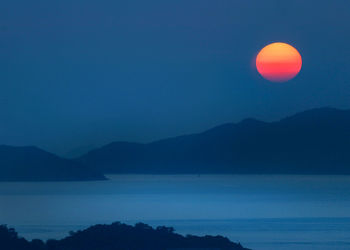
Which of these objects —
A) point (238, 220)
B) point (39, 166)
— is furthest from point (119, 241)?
point (39, 166)

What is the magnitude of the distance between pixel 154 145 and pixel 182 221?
1997 inches

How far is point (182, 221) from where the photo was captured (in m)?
39.1

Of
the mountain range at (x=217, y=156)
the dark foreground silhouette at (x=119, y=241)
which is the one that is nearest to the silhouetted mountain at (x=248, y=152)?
the mountain range at (x=217, y=156)

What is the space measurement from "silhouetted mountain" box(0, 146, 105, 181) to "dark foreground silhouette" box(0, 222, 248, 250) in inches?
2096

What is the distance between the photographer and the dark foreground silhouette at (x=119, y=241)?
546 inches

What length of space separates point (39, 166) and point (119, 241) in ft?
195

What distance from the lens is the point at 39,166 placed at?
72.2m

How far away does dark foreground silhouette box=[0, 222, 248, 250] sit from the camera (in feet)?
45.5

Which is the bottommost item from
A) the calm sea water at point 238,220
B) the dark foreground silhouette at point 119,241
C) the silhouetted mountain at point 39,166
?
the dark foreground silhouette at point 119,241

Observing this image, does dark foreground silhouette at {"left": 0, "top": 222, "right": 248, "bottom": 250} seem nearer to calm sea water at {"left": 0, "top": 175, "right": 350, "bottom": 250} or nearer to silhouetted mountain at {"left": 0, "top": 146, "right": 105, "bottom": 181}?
calm sea water at {"left": 0, "top": 175, "right": 350, "bottom": 250}

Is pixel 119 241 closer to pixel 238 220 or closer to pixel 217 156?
pixel 238 220

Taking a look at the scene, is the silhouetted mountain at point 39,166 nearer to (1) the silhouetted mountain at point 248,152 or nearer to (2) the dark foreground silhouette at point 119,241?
(1) the silhouetted mountain at point 248,152

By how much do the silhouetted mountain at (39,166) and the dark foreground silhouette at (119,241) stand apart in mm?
53242

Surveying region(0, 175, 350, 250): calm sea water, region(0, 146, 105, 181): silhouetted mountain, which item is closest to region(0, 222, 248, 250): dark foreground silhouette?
region(0, 175, 350, 250): calm sea water
